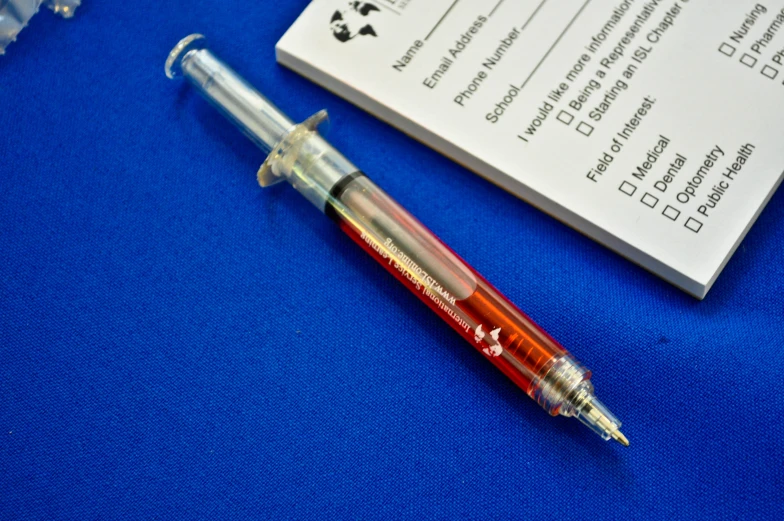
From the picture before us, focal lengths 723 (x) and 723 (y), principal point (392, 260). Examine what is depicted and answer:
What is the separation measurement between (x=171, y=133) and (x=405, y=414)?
298 millimetres

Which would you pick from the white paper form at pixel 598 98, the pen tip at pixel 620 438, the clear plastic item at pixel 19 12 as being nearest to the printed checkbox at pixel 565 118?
the white paper form at pixel 598 98

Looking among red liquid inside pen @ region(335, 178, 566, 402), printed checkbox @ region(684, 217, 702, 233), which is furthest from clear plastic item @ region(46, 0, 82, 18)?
printed checkbox @ region(684, 217, 702, 233)

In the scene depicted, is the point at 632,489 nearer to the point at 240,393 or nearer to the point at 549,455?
the point at 549,455

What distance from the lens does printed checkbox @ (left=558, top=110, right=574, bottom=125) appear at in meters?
0.56

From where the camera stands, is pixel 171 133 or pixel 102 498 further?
pixel 171 133

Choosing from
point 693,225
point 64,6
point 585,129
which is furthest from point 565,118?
point 64,6

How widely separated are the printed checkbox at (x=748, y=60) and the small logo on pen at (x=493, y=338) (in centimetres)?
30

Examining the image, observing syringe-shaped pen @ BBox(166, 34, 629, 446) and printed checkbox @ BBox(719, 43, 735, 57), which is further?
printed checkbox @ BBox(719, 43, 735, 57)

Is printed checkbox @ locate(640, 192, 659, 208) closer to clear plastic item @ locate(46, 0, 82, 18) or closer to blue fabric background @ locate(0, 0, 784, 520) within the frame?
blue fabric background @ locate(0, 0, 784, 520)

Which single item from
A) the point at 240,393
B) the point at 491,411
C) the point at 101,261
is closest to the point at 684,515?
the point at 491,411

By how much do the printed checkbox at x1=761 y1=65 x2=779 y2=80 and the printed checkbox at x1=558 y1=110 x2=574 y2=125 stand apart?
0.16m

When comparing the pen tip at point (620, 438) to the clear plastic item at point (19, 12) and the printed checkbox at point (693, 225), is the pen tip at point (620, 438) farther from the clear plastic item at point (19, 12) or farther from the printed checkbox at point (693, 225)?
the clear plastic item at point (19, 12)

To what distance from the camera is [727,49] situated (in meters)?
0.58

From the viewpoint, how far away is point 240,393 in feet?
1.66
